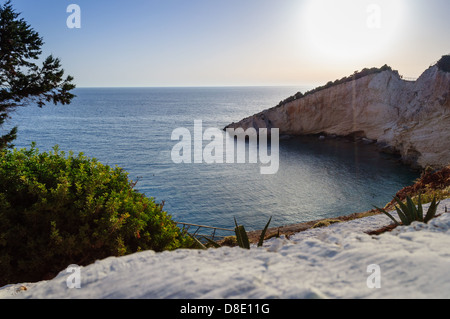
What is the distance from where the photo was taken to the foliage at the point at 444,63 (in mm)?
37278

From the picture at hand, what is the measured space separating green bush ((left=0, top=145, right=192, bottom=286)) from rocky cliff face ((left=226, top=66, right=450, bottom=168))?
118 ft

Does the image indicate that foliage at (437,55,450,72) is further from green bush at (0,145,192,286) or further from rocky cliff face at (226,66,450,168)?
green bush at (0,145,192,286)

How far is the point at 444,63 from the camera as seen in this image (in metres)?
38.2

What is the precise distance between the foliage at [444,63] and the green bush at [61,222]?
143 feet

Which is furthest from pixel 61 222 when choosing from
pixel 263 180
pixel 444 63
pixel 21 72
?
pixel 444 63

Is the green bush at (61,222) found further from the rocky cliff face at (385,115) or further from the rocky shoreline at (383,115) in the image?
the rocky cliff face at (385,115)

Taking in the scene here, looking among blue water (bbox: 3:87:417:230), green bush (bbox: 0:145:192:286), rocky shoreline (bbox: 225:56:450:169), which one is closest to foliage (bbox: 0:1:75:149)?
blue water (bbox: 3:87:417:230)

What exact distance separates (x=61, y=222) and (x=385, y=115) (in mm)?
51559

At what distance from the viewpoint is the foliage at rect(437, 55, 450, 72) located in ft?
122

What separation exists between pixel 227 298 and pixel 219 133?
62.9 metres

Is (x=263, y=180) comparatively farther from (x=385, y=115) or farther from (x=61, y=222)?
(x=385, y=115)
